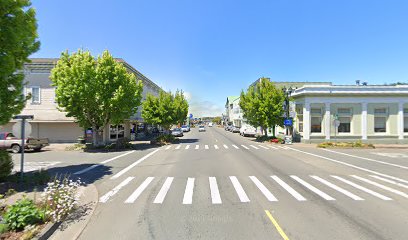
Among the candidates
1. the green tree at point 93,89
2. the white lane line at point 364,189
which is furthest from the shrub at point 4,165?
the white lane line at point 364,189

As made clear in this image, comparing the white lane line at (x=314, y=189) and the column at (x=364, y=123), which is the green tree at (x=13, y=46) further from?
the column at (x=364, y=123)

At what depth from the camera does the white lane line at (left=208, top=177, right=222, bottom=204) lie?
8.04 meters

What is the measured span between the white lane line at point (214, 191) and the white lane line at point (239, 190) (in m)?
0.70

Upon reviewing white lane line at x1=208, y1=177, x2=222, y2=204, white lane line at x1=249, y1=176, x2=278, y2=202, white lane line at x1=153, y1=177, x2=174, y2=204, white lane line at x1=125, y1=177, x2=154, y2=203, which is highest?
white lane line at x1=249, y1=176, x2=278, y2=202

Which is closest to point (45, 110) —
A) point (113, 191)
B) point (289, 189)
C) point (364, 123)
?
point (113, 191)

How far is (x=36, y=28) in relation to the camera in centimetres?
1041

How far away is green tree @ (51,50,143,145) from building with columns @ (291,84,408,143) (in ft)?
64.9

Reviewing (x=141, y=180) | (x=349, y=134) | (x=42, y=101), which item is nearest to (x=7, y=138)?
(x=42, y=101)

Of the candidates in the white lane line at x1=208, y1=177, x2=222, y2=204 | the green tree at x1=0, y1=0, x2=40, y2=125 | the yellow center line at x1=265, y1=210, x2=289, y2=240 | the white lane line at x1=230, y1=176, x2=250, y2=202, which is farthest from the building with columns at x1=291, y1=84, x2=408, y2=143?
the green tree at x1=0, y1=0, x2=40, y2=125

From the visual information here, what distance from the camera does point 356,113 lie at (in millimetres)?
29844

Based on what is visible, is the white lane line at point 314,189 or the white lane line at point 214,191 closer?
the white lane line at point 214,191

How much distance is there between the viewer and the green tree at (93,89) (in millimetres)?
21766

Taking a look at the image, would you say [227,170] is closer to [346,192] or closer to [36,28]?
[346,192]

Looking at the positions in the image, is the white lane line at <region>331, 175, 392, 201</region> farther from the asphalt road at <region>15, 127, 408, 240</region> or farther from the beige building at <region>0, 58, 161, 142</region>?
the beige building at <region>0, 58, 161, 142</region>
